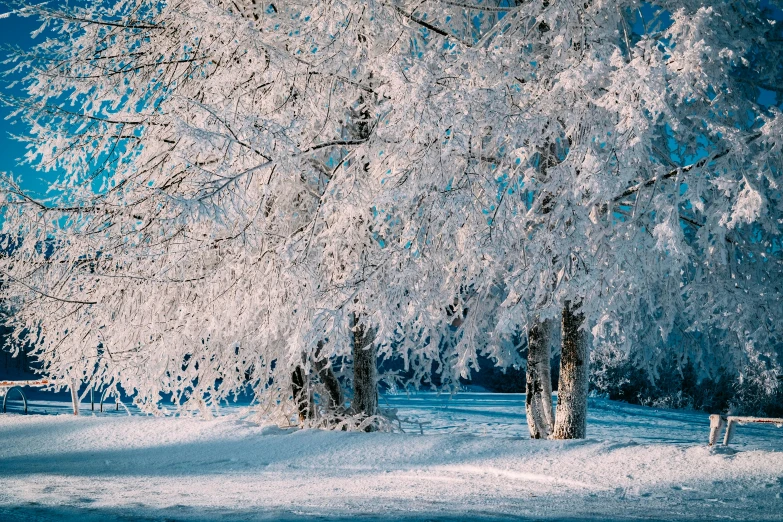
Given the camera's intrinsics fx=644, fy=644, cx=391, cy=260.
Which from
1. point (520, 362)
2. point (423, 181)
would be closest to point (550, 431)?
point (520, 362)

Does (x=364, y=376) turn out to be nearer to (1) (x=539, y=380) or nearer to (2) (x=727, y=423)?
(1) (x=539, y=380)

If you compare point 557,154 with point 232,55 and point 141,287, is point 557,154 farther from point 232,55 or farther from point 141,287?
point 141,287

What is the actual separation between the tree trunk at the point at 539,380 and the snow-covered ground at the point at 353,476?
2.42 meters

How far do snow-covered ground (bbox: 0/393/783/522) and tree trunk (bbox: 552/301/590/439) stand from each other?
1.36 metres

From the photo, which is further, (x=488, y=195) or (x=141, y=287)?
(x=141, y=287)

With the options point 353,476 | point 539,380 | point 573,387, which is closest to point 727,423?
Result: point 573,387

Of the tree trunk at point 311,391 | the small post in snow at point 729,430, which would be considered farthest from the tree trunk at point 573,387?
the tree trunk at point 311,391

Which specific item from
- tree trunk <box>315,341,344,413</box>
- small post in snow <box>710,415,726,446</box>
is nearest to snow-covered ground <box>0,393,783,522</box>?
small post in snow <box>710,415,726,446</box>

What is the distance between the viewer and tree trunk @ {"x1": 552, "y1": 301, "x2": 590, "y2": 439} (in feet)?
24.8

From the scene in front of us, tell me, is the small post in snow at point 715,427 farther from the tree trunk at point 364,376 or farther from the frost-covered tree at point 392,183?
the tree trunk at point 364,376

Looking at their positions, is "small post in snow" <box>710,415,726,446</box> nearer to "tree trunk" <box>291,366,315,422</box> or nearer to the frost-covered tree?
the frost-covered tree

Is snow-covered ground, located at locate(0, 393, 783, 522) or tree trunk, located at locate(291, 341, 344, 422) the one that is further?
tree trunk, located at locate(291, 341, 344, 422)

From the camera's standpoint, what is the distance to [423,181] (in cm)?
585

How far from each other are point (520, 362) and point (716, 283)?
12.5ft
